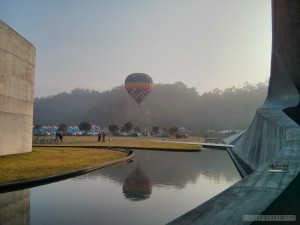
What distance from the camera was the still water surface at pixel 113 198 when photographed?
931cm

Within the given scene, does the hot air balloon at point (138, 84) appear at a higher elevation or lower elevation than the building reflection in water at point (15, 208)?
higher

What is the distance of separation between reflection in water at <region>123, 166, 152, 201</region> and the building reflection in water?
3.60 metres

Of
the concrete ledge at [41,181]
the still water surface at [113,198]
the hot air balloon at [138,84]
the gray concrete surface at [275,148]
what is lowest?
the still water surface at [113,198]

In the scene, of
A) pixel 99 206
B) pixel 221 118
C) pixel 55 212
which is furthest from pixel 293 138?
pixel 221 118

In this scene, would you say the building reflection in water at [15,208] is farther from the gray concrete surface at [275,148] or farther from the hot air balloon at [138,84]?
the hot air balloon at [138,84]

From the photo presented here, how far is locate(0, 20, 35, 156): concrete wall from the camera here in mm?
23438

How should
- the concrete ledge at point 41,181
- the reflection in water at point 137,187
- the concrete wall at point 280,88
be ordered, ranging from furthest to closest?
1. the concrete wall at point 280,88
2. the concrete ledge at point 41,181
3. the reflection in water at point 137,187

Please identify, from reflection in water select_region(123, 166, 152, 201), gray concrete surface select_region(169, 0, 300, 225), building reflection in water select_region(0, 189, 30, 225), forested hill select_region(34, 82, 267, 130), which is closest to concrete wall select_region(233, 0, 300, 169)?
gray concrete surface select_region(169, 0, 300, 225)

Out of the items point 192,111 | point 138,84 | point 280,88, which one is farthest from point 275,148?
point 192,111

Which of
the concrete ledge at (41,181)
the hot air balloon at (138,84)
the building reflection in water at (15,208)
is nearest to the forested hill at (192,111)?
the hot air balloon at (138,84)

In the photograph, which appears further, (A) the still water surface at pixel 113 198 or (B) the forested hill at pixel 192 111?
(B) the forested hill at pixel 192 111

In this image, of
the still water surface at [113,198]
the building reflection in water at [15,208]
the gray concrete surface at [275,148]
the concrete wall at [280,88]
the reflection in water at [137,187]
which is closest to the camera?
the gray concrete surface at [275,148]

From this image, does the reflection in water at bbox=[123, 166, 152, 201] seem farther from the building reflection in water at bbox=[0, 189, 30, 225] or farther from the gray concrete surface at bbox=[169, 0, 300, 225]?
the gray concrete surface at bbox=[169, 0, 300, 225]

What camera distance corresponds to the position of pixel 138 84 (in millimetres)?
84812
